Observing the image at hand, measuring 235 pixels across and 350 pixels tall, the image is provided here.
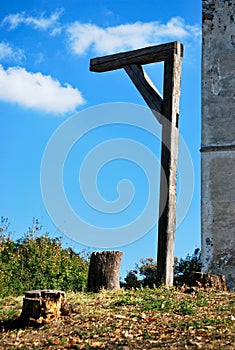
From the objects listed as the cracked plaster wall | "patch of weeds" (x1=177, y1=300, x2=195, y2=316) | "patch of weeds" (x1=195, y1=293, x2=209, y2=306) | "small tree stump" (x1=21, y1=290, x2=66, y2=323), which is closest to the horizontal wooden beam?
the cracked plaster wall

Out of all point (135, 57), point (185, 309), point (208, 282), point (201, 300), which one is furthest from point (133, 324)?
point (135, 57)

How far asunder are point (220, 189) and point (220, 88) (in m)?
2.47

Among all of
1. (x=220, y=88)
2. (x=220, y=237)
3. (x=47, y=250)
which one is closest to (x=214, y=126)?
(x=220, y=88)

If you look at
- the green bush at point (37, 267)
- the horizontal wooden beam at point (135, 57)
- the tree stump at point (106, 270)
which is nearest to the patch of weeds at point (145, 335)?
the tree stump at point (106, 270)

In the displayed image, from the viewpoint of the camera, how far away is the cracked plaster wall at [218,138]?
41.4 ft

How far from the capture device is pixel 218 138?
12.9 meters

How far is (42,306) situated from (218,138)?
728 centimetres

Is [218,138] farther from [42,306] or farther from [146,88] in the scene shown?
[42,306]

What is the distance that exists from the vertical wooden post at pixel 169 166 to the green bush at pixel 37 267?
2.05m

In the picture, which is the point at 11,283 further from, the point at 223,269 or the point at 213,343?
the point at 213,343

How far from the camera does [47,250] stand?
12422 mm

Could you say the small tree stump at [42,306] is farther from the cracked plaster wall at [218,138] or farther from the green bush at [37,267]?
the cracked plaster wall at [218,138]

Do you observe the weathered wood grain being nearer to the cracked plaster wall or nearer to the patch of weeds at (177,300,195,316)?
the cracked plaster wall

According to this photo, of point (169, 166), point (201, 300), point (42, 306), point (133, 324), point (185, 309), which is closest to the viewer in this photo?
point (133, 324)
